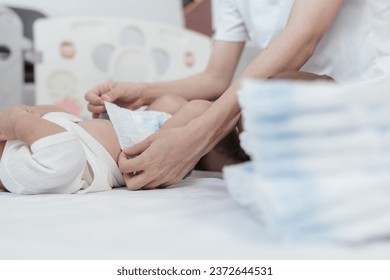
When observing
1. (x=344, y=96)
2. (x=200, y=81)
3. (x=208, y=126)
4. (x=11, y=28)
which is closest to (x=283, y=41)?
(x=208, y=126)

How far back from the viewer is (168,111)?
109 cm

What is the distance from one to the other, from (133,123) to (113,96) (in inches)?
9.7

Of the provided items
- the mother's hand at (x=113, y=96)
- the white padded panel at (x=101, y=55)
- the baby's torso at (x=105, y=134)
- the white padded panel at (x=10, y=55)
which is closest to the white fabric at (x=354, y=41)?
the mother's hand at (x=113, y=96)

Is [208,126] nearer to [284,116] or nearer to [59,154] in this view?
[59,154]

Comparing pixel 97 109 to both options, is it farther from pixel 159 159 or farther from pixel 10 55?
pixel 10 55

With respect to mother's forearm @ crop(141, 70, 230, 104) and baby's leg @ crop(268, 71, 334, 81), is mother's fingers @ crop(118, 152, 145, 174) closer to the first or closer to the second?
baby's leg @ crop(268, 71, 334, 81)

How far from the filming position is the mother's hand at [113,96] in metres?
1.12

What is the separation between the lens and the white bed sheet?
441 mm

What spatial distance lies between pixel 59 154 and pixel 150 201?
0.67 feet

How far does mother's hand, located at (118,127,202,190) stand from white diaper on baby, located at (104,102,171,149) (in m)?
0.05

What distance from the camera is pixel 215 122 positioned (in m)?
0.80

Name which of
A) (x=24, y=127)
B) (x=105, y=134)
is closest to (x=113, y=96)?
(x=105, y=134)

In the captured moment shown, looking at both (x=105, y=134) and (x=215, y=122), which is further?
(x=105, y=134)

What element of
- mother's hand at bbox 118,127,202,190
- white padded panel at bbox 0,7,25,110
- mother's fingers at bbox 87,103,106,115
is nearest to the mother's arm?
mother's hand at bbox 118,127,202,190
